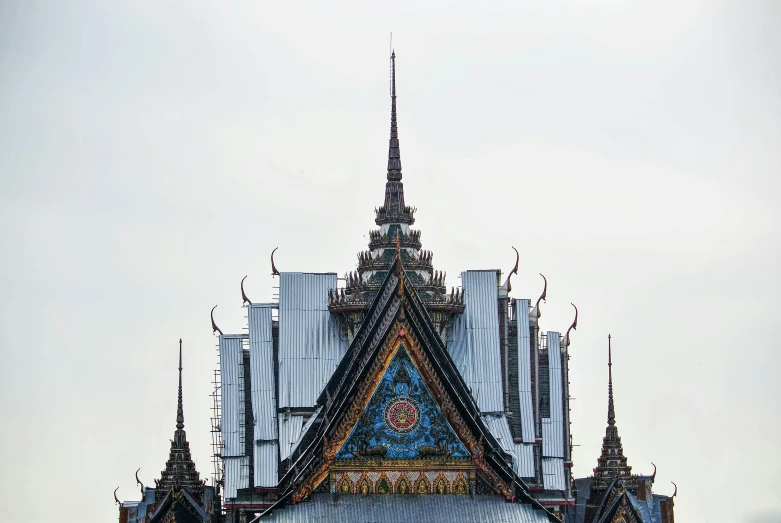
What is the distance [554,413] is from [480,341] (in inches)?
114

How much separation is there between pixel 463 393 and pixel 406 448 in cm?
263

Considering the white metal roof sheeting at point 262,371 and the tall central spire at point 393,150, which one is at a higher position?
the tall central spire at point 393,150

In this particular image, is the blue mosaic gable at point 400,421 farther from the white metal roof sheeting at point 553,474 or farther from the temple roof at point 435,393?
the white metal roof sheeting at point 553,474

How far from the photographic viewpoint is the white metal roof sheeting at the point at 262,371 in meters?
68.4

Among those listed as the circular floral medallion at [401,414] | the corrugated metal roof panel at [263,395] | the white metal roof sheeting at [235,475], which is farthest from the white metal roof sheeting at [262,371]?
the circular floral medallion at [401,414]

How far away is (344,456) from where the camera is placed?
6319cm

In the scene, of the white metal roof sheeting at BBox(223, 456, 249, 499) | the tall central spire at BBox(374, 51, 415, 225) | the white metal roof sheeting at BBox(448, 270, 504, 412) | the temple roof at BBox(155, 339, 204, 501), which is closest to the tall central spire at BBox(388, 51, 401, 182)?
the tall central spire at BBox(374, 51, 415, 225)

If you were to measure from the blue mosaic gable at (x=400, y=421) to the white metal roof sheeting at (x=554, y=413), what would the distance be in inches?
273

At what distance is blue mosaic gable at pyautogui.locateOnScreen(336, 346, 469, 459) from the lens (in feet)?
208

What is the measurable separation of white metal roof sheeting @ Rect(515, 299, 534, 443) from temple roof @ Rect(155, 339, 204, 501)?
9556mm

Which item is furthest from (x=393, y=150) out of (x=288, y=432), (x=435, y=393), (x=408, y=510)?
(x=408, y=510)

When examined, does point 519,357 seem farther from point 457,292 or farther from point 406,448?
point 406,448

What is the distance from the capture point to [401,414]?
63.3 meters

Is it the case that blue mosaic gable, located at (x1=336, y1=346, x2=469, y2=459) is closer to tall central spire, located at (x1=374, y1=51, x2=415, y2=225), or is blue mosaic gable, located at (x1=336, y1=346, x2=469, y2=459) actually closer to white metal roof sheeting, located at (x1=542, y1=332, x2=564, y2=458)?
white metal roof sheeting, located at (x1=542, y1=332, x2=564, y2=458)
